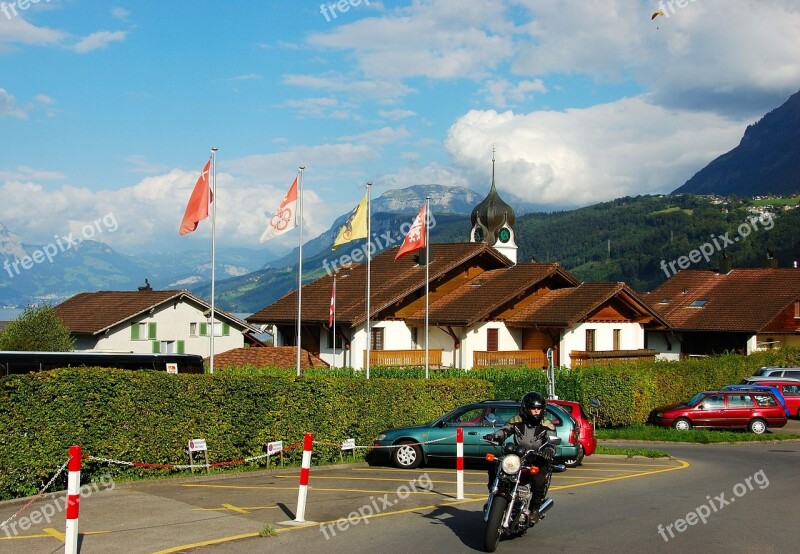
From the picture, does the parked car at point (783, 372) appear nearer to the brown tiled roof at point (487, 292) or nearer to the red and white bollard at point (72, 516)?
the brown tiled roof at point (487, 292)

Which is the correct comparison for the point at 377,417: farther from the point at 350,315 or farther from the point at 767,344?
the point at 767,344

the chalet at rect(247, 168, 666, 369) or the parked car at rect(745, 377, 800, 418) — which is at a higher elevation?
the chalet at rect(247, 168, 666, 369)

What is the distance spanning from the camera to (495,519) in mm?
10992

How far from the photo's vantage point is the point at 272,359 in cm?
4678

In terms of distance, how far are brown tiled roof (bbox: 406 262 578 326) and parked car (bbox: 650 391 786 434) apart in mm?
13350

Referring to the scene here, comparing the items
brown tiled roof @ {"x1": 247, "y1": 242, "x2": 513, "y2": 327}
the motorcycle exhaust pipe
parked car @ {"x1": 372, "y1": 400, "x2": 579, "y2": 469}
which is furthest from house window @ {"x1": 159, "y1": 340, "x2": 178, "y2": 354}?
the motorcycle exhaust pipe

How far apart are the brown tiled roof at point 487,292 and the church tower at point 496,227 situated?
66.0 ft

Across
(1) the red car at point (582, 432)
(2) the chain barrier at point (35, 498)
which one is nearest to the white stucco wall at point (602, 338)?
(1) the red car at point (582, 432)

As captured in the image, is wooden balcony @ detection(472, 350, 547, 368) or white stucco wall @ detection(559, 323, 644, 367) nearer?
wooden balcony @ detection(472, 350, 547, 368)

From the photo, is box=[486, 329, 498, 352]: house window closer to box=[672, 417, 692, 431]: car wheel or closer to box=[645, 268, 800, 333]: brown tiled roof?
box=[672, 417, 692, 431]: car wheel

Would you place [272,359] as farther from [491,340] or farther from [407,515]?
[407,515]

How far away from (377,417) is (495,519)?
11.8 meters

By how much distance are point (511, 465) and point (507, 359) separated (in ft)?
119

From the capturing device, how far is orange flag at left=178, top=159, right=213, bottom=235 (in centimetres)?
2455
